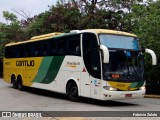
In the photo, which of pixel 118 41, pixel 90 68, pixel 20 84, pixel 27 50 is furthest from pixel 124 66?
pixel 20 84

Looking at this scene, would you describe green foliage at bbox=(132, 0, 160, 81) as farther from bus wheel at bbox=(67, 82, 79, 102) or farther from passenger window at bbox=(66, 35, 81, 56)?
bus wheel at bbox=(67, 82, 79, 102)

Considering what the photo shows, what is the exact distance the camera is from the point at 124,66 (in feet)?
51.0

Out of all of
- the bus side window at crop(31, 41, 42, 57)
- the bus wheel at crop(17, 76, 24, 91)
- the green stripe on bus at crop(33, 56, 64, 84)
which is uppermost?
the bus side window at crop(31, 41, 42, 57)

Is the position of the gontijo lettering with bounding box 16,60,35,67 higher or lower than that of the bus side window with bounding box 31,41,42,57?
lower

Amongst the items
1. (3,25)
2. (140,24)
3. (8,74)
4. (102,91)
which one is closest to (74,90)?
(102,91)

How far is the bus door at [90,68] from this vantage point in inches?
613

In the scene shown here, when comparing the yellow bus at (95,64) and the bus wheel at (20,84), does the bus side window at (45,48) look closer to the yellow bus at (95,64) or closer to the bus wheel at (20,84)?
the yellow bus at (95,64)

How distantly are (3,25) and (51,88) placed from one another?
3586 cm

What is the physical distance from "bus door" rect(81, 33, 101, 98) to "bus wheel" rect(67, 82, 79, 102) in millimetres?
691

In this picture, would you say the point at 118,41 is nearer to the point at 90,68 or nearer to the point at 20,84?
the point at 90,68

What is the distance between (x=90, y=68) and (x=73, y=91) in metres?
1.93

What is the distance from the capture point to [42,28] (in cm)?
3691

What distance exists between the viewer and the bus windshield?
1566 cm

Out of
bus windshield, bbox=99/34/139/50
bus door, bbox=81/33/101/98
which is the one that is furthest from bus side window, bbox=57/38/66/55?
bus windshield, bbox=99/34/139/50
